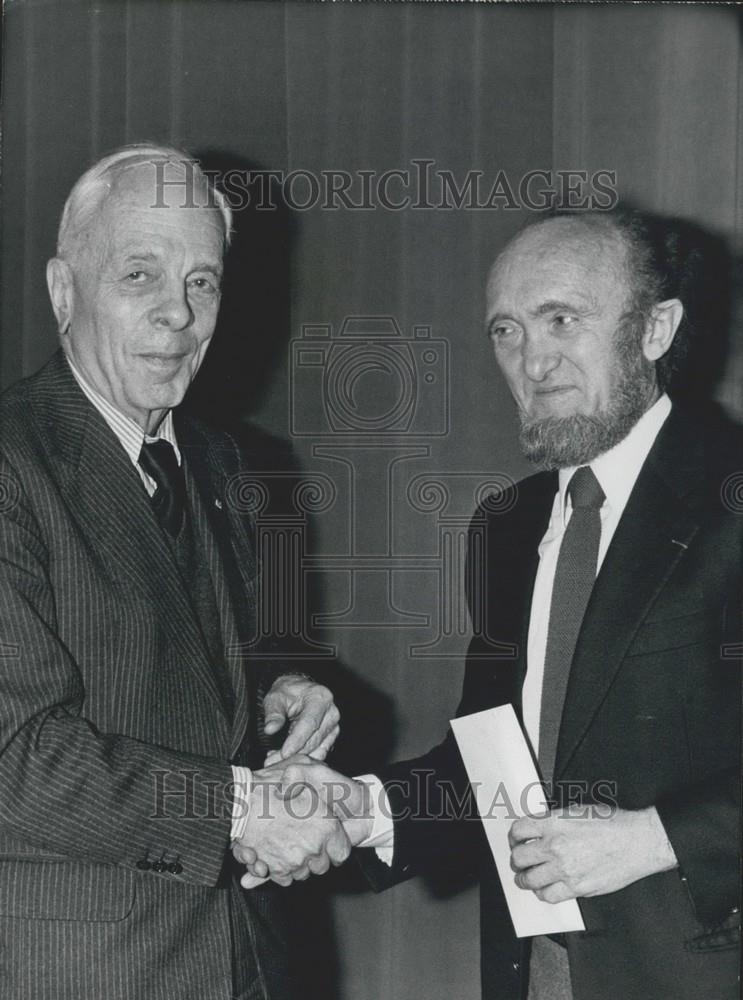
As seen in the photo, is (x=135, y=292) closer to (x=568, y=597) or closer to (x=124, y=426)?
(x=124, y=426)

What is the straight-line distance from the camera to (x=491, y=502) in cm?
214

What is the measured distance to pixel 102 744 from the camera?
58.9 inches

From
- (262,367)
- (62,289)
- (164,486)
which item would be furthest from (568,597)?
(262,367)

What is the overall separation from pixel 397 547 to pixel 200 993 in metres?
1.46

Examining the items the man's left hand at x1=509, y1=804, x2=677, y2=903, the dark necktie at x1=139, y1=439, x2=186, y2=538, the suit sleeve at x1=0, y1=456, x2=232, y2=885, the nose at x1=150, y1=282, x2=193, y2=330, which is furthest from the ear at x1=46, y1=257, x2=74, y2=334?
the man's left hand at x1=509, y1=804, x2=677, y2=903

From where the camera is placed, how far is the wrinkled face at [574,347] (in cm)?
182

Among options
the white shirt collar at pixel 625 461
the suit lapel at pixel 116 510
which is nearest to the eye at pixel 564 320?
the white shirt collar at pixel 625 461

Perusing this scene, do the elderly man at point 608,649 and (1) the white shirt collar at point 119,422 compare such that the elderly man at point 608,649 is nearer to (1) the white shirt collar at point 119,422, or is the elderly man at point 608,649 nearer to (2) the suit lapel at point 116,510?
(2) the suit lapel at point 116,510

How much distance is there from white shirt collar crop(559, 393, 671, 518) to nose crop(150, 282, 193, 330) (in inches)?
30.2

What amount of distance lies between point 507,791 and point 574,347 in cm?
78

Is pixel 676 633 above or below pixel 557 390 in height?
below

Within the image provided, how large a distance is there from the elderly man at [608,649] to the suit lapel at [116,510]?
358mm

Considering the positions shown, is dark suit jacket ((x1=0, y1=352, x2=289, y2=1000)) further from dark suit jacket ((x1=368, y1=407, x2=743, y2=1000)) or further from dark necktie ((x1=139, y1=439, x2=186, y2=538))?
dark suit jacket ((x1=368, y1=407, x2=743, y2=1000))

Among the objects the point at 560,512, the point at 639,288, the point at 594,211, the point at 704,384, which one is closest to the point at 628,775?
the point at 560,512
